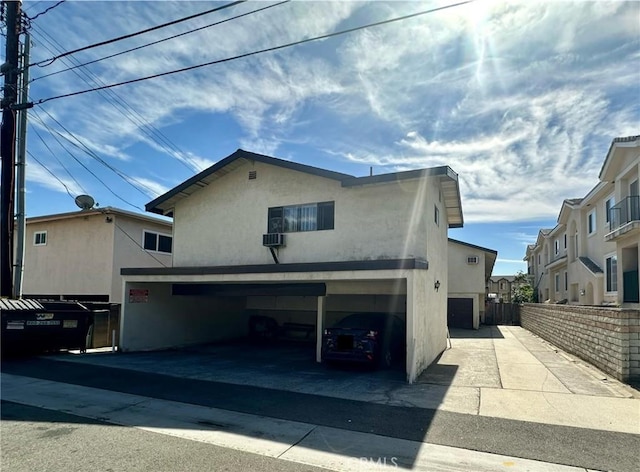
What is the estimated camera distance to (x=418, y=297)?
10117mm

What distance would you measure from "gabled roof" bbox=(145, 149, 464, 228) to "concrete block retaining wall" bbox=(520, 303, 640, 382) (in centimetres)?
503

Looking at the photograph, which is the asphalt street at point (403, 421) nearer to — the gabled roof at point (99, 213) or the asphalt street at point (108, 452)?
the asphalt street at point (108, 452)

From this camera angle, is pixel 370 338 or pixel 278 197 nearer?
pixel 370 338

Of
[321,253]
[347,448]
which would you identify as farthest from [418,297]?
[347,448]

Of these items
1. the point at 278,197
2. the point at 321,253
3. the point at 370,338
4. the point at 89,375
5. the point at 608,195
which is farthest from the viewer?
the point at 608,195

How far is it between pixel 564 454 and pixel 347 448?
8.57 feet

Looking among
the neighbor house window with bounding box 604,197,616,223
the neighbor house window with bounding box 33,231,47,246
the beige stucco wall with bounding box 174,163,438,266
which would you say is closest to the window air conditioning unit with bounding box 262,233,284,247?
the beige stucco wall with bounding box 174,163,438,266

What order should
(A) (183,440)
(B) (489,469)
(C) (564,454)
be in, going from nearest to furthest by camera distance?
(B) (489,469), (C) (564,454), (A) (183,440)

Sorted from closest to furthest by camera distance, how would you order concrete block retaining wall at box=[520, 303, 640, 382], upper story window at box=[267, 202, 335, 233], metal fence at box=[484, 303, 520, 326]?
concrete block retaining wall at box=[520, 303, 640, 382] → upper story window at box=[267, 202, 335, 233] → metal fence at box=[484, 303, 520, 326]

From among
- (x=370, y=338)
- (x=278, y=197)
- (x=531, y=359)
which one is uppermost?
(x=278, y=197)

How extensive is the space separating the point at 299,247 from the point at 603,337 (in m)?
8.15

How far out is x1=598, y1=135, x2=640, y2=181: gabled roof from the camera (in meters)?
15.2

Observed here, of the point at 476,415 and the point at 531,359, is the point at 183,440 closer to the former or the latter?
the point at 476,415

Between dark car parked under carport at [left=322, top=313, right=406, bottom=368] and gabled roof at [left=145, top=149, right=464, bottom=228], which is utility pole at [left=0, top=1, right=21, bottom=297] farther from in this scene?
dark car parked under carport at [left=322, top=313, right=406, bottom=368]
